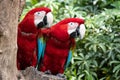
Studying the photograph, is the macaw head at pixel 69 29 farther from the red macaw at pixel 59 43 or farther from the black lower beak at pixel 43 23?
the black lower beak at pixel 43 23

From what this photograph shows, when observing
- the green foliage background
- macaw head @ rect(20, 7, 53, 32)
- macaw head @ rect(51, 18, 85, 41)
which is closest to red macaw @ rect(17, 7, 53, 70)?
macaw head @ rect(20, 7, 53, 32)

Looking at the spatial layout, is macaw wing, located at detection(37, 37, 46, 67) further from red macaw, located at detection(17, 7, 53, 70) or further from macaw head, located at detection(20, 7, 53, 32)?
macaw head, located at detection(20, 7, 53, 32)

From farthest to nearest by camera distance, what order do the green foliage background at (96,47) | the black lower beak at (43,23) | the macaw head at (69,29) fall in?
the green foliage background at (96,47) → the macaw head at (69,29) → the black lower beak at (43,23)

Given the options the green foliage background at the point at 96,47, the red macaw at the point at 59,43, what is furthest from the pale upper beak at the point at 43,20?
the green foliage background at the point at 96,47

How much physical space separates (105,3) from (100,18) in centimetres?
46

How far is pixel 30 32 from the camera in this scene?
2.47 metres

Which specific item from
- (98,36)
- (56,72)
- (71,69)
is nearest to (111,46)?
(98,36)

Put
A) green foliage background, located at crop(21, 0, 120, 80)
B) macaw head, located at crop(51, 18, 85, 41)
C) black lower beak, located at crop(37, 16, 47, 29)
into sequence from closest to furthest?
black lower beak, located at crop(37, 16, 47, 29) → macaw head, located at crop(51, 18, 85, 41) → green foliage background, located at crop(21, 0, 120, 80)

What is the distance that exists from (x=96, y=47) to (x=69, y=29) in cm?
83

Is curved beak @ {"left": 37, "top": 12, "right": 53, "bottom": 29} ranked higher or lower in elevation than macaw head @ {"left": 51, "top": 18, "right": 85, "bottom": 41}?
higher

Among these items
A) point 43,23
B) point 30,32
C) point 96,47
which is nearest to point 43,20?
point 43,23

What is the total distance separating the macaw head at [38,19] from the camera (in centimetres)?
242

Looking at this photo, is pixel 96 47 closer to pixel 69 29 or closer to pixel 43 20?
pixel 69 29

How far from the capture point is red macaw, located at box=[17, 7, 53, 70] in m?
2.42
